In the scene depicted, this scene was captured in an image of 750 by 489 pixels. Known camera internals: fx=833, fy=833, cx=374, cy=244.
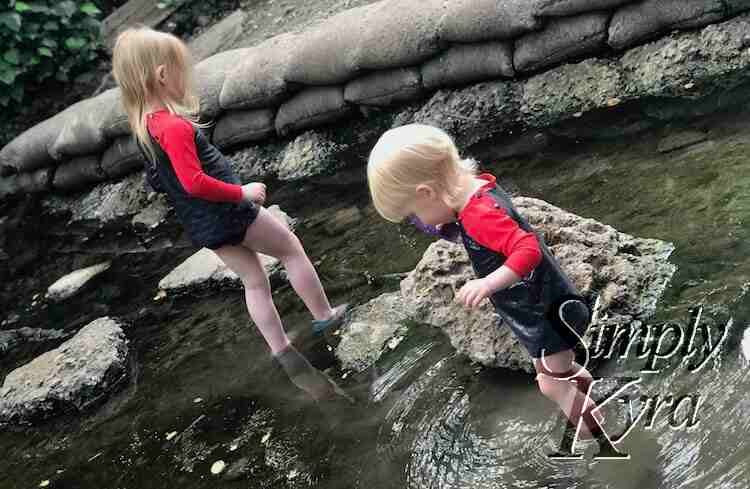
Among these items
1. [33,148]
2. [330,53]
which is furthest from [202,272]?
[33,148]

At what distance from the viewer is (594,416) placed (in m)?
2.51

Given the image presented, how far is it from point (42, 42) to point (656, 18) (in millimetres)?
6842

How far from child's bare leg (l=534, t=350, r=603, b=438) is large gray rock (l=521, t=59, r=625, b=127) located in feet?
9.69

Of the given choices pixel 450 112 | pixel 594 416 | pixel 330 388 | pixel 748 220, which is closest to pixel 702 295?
pixel 748 220

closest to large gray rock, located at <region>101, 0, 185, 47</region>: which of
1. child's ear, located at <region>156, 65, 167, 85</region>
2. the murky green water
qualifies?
the murky green water

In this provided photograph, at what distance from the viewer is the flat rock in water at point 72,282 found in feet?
19.2

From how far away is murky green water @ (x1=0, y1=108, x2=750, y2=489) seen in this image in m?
2.49

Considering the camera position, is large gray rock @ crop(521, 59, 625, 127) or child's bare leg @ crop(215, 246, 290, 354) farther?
large gray rock @ crop(521, 59, 625, 127)

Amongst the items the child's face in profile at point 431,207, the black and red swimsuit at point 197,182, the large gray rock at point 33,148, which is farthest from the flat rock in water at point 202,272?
the large gray rock at point 33,148

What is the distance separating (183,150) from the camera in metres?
3.15

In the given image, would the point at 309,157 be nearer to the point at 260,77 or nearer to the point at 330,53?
the point at 260,77

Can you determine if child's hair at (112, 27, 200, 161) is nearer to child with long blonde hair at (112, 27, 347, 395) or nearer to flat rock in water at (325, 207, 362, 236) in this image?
child with long blonde hair at (112, 27, 347, 395)

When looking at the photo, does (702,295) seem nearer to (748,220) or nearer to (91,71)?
(748,220)

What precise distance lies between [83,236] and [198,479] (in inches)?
177
